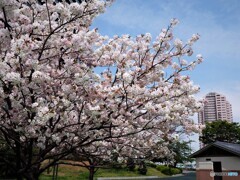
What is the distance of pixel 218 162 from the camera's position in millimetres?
18547

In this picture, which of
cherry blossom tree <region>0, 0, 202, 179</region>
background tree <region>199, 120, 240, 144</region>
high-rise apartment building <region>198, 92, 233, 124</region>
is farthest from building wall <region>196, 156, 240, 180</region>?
high-rise apartment building <region>198, 92, 233, 124</region>

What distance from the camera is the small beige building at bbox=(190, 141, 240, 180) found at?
17.4 meters

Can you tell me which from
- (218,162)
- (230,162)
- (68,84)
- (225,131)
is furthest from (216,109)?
(68,84)

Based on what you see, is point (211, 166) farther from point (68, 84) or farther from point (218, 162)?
point (68, 84)

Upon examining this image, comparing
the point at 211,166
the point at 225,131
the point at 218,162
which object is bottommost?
the point at 211,166

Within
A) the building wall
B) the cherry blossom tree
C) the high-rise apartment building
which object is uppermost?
the high-rise apartment building

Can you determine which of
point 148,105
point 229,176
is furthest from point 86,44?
point 229,176

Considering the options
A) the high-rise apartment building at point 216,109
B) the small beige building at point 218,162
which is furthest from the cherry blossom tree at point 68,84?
the high-rise apartment building at point 216,109

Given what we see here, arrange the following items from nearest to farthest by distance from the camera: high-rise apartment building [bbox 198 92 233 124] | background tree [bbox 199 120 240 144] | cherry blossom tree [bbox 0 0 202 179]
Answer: cherry blossom tree [bbox 0 0 202 179]
background tree [bbox 199 120 240 144]
high-rise apartment building [bbox 198 92 233 124]

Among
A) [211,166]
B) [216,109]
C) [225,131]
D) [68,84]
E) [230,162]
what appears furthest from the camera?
[216,109]

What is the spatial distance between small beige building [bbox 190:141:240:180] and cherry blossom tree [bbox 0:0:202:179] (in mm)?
13867

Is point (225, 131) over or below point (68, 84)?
over

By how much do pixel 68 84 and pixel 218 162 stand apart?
665 inches

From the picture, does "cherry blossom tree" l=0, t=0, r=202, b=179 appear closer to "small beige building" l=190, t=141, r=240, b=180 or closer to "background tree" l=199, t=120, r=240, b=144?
"small beige building" l=190, t=141, r=240, b=180
